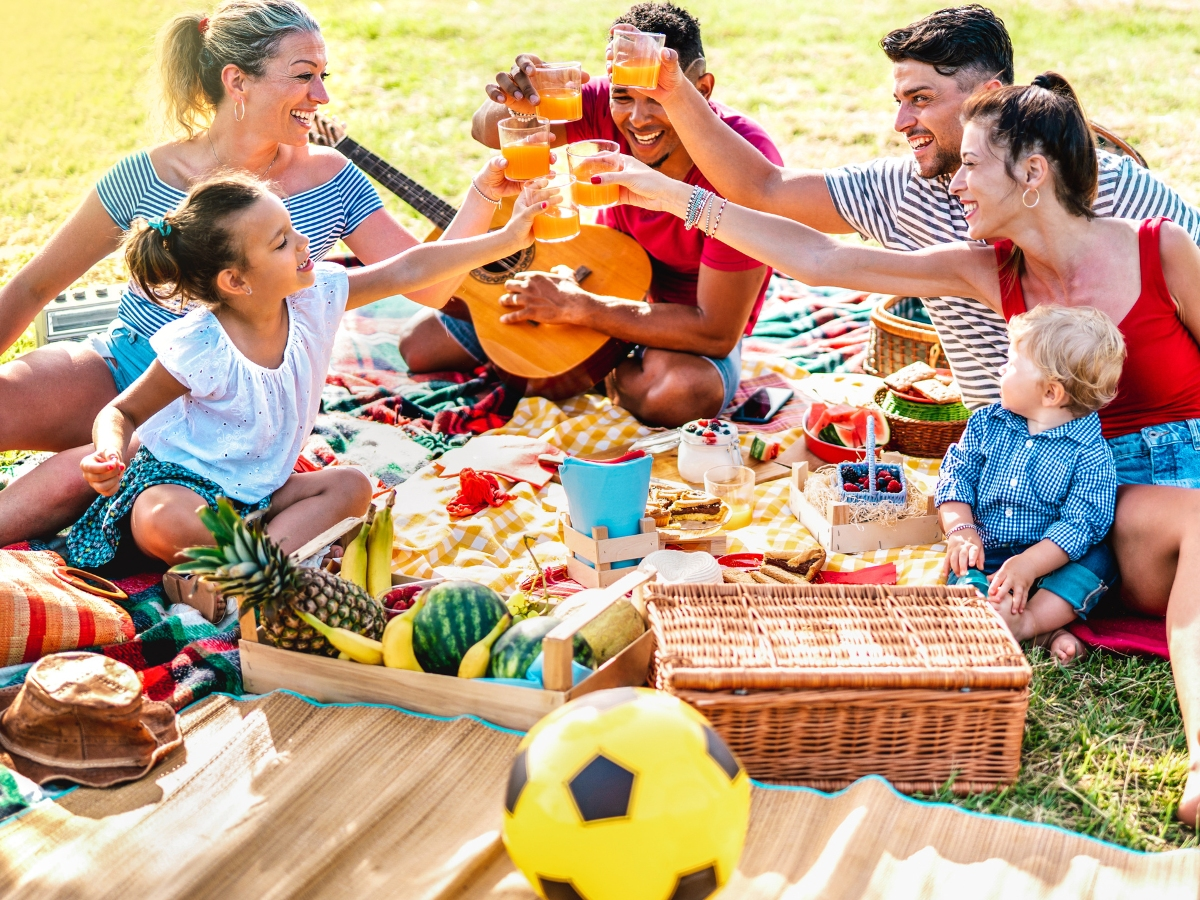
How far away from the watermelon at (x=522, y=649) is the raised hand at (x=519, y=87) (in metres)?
2.11

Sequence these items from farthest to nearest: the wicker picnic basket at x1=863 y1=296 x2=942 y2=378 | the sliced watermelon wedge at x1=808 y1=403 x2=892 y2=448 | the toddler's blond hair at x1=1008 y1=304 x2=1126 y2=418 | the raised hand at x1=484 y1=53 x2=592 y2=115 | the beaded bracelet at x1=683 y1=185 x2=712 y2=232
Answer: the wicker picnic basket at x1=863 y1=296 x2=942 y2=378 → the sliced watermelon wedge at x1=808 y1=403 x2=892 y2=448 → the raised hand at x1=484 y1=53 x2=592 y2=115 → the beaded bracelet at x1=683 y1=185 x2=712 y2=232 → the toddler's blond hair at x1=1008 y1=304 x2=1126 y2=418

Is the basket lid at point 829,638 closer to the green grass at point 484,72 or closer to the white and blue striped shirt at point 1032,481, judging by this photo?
the white and blue striped shirt at point 1032,481

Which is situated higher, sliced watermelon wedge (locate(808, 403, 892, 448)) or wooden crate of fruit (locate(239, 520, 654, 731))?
wooden crate of fruit (locate(239, 520, 654, 731))

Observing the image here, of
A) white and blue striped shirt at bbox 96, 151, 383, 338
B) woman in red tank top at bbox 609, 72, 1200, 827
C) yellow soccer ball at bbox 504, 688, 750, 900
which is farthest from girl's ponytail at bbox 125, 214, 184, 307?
woman in red tank top at bbox 609, 72, 1200, 827

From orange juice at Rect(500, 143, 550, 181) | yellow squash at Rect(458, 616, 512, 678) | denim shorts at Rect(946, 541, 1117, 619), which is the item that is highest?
orange juice at Rect(500, 143, 550, 181)

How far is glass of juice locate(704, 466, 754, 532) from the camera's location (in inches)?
148

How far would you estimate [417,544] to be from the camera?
360 cm

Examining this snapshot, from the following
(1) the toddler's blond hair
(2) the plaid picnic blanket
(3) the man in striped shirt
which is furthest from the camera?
(3) the man in striped shirt

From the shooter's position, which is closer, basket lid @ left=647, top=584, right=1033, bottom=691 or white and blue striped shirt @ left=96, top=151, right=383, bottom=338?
basket lid @ left=647, top=584, right=1033, bottom=691

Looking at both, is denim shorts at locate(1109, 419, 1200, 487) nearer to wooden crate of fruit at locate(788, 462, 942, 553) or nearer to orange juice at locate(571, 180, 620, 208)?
wooden crate of fruit at locate(788, 462, 942, 553)

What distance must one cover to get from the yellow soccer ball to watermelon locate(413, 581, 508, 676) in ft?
2.58

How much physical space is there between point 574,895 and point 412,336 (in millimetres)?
3491

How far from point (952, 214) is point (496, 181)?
1470 mm

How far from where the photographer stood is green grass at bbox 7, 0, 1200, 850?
8.33 m
